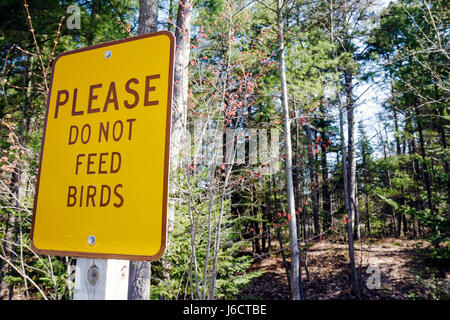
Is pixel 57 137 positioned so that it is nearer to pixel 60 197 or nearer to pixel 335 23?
pixel 60 197

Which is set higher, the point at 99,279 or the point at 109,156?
the point at 109,156

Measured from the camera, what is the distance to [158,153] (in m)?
0.93

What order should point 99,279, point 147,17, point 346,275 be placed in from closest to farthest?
1. point 99,279
2. point 147,17
3. point 346,275

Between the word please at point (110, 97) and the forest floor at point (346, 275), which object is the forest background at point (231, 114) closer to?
the forest floor at point (346, 275)

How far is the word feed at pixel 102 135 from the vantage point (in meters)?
0.95

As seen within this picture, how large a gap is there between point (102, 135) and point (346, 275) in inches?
474

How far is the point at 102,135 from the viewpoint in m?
1.01

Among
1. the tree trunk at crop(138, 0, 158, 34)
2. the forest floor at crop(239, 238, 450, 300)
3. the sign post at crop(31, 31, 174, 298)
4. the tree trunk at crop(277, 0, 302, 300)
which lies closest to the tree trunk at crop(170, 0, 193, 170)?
the tree trunk at crop(138, 0, 158, 34)

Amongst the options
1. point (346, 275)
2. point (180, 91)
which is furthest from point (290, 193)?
point (346, 275)

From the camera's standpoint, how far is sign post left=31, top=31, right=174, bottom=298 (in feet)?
2.96

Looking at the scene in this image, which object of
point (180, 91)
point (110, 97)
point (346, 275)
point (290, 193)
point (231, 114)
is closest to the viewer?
point (110, 97)

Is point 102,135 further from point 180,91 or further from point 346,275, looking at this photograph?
point 346,275

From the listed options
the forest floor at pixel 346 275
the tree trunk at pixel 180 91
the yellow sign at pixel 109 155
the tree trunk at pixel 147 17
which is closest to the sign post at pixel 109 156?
the yellow sign at pixel 109 155
